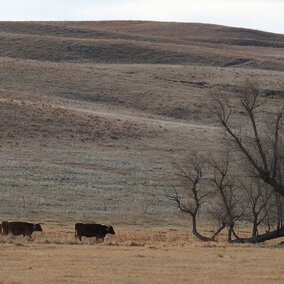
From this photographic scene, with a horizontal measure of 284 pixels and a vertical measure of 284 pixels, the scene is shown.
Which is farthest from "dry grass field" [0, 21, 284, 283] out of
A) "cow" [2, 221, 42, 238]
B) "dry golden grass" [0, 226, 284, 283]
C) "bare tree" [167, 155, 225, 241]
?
"bare tree" [167, 155, 225, 241]

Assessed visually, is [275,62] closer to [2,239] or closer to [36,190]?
[36,190]

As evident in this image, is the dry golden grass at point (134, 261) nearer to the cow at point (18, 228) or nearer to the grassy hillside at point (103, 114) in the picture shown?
the cow at point (18, 228)

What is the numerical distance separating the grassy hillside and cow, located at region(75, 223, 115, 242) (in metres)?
10.5

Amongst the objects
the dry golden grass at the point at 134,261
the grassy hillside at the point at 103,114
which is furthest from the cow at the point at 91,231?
the grassy hillside at the point at 103,114

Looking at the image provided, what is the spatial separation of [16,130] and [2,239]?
3995 cm

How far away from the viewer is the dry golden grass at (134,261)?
73.3ft

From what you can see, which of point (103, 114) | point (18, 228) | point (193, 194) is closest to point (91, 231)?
point (18, 228)

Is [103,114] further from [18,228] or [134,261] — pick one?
[134,261]

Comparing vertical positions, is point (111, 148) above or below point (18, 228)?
above

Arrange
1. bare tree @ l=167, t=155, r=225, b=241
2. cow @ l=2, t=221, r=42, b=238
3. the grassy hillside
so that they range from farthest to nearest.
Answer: the grassy hillside → bare tree @ l=167, t=155, r=225, b=241 → cow @ l=2, t=221, r=42, b=238

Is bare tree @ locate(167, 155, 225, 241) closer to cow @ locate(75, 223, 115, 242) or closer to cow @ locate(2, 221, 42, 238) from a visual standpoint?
cow @ locate(75, 223, 115, 242)

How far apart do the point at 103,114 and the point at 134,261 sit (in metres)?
57.7

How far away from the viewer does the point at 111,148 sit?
6906 centimetres

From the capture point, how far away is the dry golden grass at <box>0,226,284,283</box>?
2233 centimetres
